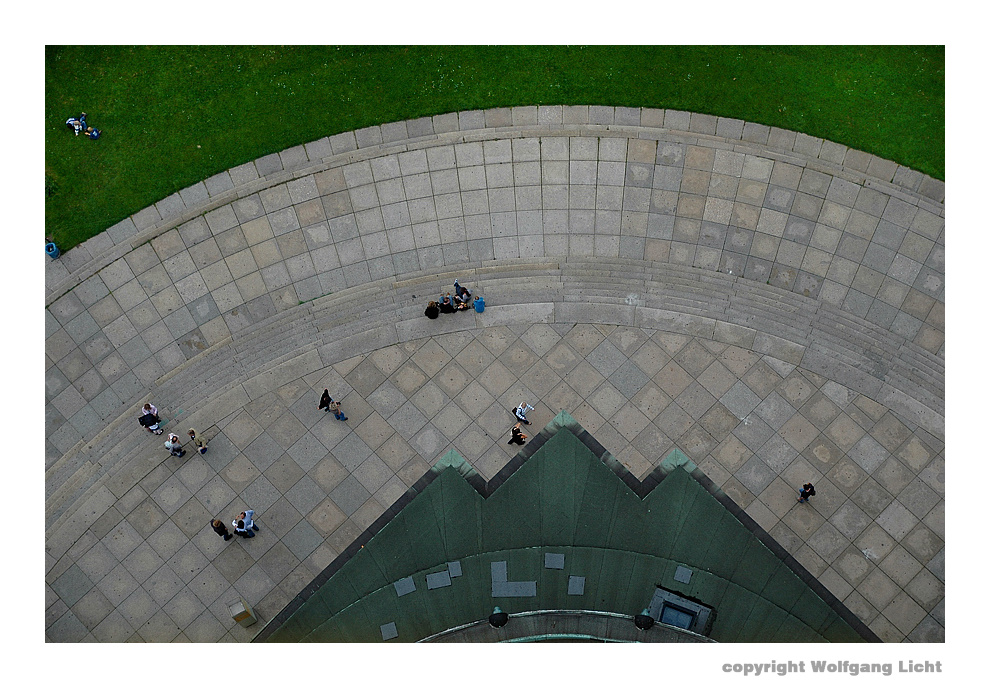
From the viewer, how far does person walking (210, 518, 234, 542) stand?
22.6m

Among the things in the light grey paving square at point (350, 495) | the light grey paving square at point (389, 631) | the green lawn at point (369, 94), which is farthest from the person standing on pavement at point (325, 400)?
the green lawn at point (369, 94)

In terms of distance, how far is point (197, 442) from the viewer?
24141mm

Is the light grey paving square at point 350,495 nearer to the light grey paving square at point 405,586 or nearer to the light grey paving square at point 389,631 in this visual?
Answer: the light grey paving square at point 405,586

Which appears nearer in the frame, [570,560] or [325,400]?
[570,560]

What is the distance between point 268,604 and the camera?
22.9 m

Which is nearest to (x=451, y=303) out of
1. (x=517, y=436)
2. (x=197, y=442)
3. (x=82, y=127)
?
(x=517, y=436)

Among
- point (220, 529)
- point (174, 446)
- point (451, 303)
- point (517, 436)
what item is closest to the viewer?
point (220, 529)

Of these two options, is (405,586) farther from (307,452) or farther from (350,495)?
(307,452)

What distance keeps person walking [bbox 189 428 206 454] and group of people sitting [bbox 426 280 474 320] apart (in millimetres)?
8854

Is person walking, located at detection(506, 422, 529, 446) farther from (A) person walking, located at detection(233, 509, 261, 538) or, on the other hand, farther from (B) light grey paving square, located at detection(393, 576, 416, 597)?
(A) person walking, located at detection(233, 509, 261, 538)

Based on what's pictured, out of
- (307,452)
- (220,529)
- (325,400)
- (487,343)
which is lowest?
(220,529)

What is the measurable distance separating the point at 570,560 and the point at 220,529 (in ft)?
41.4

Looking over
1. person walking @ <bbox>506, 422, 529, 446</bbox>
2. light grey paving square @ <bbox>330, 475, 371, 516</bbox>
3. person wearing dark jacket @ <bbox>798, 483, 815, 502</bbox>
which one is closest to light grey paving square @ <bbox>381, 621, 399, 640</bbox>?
light grey paving square @ <bbox>330, 475, 371, 516</bbox>

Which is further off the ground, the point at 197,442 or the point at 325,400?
the point at 325,400
